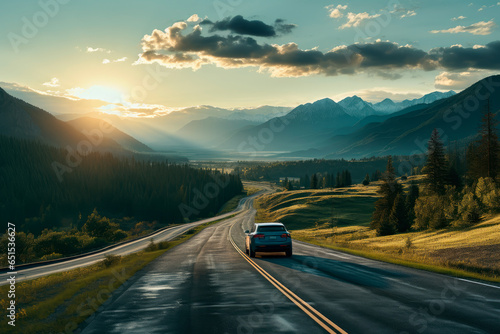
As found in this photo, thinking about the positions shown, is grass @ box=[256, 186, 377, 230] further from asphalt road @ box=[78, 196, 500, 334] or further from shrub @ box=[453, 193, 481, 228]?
asphalt road @ box=[78, 196, 500, 334]

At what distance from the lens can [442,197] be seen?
2266 inches

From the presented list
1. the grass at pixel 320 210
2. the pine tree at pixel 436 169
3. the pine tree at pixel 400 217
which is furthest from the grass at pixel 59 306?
the pine tree at pixel 436 169

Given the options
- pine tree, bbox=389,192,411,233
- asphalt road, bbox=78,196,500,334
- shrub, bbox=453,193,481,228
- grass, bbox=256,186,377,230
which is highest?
asphalt road, bbox=78,196,500,334

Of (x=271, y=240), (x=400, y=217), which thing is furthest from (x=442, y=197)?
(x=271, y=240)

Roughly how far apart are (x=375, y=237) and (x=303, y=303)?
51.6m

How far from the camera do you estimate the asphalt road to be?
355 inches

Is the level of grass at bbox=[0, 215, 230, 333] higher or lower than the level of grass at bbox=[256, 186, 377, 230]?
higher

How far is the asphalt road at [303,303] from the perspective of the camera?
901 centimetres

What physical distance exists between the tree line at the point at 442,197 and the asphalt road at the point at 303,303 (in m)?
36.8

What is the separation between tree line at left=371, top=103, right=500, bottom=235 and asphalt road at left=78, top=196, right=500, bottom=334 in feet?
121

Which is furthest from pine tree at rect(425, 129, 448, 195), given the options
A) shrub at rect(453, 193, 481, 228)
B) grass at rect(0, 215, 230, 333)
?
grass at rect(0, 215, 230, 333)

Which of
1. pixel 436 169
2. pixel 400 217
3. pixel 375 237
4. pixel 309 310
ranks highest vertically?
pixel 436 169

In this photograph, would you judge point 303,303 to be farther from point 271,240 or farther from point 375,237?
point 375,237

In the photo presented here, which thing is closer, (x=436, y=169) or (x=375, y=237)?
(x=375, y=237)
